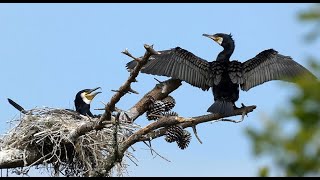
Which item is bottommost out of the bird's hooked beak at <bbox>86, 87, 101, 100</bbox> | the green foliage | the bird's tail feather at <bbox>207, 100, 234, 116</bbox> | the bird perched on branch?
the green foliage

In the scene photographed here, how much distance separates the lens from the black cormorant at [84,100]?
24.8 feet

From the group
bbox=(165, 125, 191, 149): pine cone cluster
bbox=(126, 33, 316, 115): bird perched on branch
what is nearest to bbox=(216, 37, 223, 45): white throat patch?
bbox=(126, 33, 316, 115): bird perched on branch

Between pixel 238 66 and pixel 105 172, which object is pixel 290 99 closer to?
pixel 105 172

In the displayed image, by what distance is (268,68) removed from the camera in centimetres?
706

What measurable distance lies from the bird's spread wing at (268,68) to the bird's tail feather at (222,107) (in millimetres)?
553

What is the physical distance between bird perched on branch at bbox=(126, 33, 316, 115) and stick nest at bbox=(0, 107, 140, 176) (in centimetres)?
89

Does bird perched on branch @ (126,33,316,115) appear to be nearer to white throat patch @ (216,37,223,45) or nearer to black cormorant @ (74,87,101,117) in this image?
white throat patch @ (216,37,223,45)

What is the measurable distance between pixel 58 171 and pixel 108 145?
54 centimetres

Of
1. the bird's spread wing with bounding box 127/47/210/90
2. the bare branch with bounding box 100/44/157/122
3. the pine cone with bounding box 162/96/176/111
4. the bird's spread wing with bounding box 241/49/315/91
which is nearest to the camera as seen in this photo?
the bare branch with bounding box 100/44/157/122

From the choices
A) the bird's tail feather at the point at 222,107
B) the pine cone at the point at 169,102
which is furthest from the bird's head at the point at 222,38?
the pine cone at the point at 169,102

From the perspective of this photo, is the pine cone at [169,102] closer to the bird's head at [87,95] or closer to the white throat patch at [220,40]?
the white throat patch at [220,40]

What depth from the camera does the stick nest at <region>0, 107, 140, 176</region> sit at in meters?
6.19

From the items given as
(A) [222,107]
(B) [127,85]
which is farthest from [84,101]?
(B) [127,85]

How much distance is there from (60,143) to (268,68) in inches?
93.9
